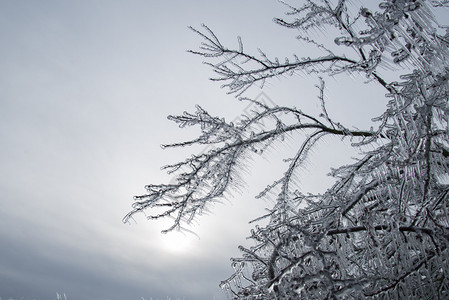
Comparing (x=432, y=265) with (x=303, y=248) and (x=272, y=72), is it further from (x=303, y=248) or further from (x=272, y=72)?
(x=272, y=72)

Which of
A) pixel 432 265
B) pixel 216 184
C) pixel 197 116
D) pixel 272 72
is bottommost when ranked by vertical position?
pixel 432 265

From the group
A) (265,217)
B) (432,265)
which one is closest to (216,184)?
(265,217)

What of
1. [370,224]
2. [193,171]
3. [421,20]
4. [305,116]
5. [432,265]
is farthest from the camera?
[305,116]

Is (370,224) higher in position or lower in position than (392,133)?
lower

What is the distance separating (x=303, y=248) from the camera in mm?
2199

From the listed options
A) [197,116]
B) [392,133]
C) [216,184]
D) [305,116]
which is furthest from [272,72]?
[392,133]

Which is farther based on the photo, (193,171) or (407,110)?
(193,171)

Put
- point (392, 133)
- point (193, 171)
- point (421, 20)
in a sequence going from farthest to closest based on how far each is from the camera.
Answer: point (193, 171) < point (392, 133) < point (421, 20)

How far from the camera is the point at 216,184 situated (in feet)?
12.7

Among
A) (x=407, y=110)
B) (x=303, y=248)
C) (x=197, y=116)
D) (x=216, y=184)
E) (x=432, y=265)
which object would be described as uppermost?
(x=197, y=116)

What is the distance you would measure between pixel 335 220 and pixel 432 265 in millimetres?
765

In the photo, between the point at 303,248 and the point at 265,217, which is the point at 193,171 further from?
the point at 303,248

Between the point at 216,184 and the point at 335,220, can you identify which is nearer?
the point at 335,220

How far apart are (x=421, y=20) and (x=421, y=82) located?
0.49 m
